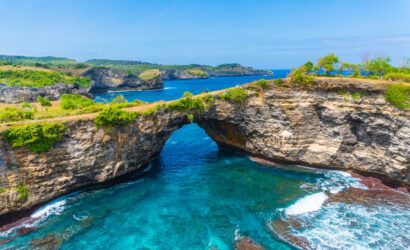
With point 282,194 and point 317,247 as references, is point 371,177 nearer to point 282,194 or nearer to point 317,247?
point 282,194

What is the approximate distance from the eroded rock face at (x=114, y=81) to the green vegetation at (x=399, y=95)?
129 m

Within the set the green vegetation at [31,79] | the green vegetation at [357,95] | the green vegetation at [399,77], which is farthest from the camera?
the green vegetation at [31,79]

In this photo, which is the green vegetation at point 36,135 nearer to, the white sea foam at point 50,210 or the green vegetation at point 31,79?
the white sea foam at point 50,210

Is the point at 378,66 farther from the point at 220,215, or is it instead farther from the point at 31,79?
the point at 31,79

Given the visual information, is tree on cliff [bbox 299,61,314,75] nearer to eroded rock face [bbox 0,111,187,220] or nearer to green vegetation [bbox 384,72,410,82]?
green vegetation [bbox 384,72,410,82]

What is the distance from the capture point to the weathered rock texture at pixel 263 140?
27.5 meters

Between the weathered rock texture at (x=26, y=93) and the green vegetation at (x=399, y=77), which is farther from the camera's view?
the weathered rock texture at (x=26, y=93)

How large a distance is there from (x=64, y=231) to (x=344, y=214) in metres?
27.2

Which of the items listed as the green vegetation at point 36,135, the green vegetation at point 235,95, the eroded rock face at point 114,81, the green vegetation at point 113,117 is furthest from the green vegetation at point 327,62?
the eroded rock face at point 114,81

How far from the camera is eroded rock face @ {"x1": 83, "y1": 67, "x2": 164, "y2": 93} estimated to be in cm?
14238

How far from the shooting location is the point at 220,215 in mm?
26969

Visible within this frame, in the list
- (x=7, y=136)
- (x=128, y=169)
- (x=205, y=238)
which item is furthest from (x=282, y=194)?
(x=7, y=136)

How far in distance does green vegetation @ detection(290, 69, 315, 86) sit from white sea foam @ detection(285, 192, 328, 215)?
47.0 ft

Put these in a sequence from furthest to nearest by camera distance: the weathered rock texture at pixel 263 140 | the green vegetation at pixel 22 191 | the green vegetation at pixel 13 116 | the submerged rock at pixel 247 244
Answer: the green vegetation at pixel 13 116 → the weathered rock texture at pixel 263 140 → the green vegetation at pixel 22 191 → the submerged rock at pixel 247 244
